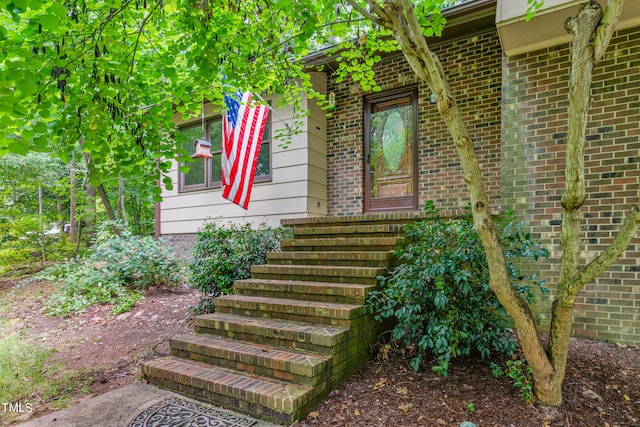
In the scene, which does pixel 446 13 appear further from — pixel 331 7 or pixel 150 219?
pixel 150 219

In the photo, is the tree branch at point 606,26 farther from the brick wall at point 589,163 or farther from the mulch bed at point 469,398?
the mulch bed at point 469,398

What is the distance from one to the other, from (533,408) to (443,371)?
0.57 meters

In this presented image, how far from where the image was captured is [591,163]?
350 centimetres

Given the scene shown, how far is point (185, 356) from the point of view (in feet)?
10.2

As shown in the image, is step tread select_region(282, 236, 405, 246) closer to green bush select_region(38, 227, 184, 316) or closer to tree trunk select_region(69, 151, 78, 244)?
green bush select_region(38, 227, 184, 316)

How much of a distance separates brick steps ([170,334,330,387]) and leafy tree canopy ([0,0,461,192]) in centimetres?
149

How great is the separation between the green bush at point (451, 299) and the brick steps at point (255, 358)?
679 mm

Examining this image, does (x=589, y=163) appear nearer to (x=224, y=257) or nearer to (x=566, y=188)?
(x=566, y=188)

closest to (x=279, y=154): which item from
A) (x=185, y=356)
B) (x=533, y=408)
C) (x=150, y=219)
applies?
(x=185, y=356)

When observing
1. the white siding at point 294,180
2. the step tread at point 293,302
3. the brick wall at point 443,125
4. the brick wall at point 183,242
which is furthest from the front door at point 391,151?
the brick wall at point 183,242

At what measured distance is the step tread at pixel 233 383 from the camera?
2.30 metres

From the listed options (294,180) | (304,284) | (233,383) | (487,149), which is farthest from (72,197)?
(487,149)

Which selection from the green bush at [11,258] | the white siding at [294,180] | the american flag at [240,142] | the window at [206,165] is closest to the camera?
the american flag at [240,142]

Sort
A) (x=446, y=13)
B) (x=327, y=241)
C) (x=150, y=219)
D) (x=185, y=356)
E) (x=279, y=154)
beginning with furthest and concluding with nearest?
(x=150, y=219) → (x=279, y=154) → (x=446, y=13) → (x=327, y=241) → (x=185, y=356)
